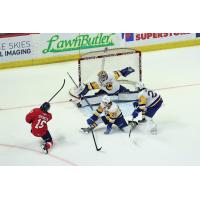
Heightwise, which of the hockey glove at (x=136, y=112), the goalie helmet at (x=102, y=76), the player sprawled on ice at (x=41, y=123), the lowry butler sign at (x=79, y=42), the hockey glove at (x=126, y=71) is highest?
the lowry butler sign at (x=79, y=42)

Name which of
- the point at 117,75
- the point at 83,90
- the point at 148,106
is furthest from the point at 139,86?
the point at 83,90

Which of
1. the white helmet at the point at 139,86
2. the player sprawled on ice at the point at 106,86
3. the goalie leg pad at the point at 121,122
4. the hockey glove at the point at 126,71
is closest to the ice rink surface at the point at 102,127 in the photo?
the goalie leg pad at the point at 121,122

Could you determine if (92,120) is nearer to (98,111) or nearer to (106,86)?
(98,111)

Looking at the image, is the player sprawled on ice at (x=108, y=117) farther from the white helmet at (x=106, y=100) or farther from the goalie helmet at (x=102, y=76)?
the goalie helmet at (x=102, y=76)

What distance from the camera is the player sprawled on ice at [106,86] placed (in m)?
4.72

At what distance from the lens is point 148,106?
173 inches

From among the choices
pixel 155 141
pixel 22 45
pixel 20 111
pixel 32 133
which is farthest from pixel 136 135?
pixel 22 45

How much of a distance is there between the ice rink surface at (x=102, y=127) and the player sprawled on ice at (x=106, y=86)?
17 cm

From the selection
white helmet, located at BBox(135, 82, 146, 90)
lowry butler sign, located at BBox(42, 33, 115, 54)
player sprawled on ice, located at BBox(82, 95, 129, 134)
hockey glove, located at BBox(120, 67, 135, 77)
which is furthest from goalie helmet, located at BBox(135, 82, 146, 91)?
lowry butler sign, located at BBox(42, 33, 115, 54)

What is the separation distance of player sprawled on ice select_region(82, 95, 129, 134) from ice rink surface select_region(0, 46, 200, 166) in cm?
→ 7

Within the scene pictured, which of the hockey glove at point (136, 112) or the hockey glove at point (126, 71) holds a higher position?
the hockey glove at point (126, 71)

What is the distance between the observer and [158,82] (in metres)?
5.20

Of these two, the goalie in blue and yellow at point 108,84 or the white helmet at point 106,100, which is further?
the goalie in blue and yellow at point 108,84

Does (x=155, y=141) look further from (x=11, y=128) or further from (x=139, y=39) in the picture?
(x=139, y=39)
